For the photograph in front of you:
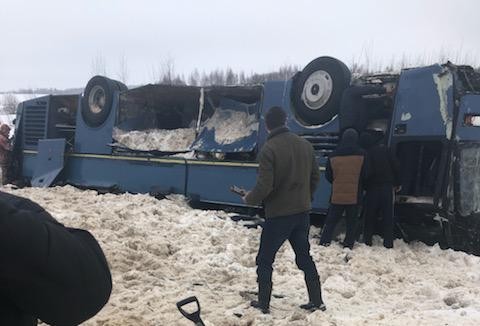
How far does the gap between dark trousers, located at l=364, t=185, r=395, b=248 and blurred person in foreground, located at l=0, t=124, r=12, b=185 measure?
8.92m

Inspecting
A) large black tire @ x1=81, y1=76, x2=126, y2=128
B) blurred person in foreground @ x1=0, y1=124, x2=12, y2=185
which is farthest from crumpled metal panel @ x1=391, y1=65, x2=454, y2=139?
blurred person in foreground @ x1=0, y1=124, x2=12, y2=185

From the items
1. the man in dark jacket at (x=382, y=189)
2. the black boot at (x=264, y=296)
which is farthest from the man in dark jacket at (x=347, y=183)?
the black boot at (x=264, y=296)

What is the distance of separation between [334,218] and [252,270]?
165 cm

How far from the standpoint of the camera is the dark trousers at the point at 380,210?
6.85 metres

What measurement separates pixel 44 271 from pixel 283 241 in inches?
138

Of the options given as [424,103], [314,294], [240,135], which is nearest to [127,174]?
[240,135]

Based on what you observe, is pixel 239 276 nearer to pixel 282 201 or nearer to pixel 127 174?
pixel 282 201

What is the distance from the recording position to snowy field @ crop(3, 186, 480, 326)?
4.36 meters

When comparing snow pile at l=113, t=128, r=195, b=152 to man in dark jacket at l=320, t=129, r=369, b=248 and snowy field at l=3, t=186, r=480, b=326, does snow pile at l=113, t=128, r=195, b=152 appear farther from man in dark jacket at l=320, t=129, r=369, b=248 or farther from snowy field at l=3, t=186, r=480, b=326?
man in dark jacket at l=320, t=129, r=369, b=248

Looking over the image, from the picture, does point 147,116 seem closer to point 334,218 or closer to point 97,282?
point 334,218

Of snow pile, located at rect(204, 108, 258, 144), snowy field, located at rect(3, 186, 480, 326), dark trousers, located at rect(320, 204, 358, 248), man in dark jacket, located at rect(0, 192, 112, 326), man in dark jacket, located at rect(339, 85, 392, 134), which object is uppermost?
man in dark jacket, located at rect(339, 85, 392, 134)

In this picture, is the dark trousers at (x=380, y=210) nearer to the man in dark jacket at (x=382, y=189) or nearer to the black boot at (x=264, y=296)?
the man in dark jacket at (x=382, y=189)

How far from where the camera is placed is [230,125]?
30.0 feet

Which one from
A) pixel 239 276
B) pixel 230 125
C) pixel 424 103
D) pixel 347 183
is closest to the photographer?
pixel 239 276
